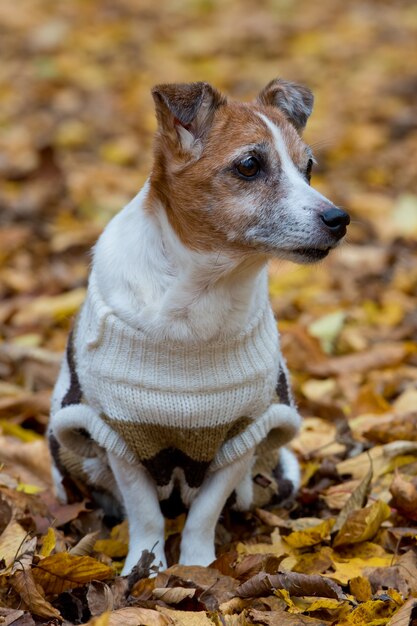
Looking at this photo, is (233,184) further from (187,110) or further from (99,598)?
(99,598)

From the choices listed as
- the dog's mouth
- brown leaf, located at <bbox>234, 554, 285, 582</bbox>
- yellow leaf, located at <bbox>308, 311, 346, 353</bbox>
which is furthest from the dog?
yellow leaf, located at <bbox>308, 311, 346, 353</bbox>

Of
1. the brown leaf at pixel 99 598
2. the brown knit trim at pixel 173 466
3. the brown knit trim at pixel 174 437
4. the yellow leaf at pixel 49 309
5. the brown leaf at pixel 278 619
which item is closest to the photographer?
the brown leaf at pixel 278 619

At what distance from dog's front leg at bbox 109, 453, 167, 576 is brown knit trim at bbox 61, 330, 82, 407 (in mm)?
268

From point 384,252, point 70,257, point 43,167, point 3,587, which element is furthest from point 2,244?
point 3,587

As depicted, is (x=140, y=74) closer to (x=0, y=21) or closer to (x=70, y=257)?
(x=0, y=21)

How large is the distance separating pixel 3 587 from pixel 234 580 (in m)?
0.77

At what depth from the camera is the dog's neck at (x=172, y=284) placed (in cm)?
347

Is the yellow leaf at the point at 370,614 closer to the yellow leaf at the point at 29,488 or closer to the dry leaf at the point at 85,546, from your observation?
the dry leaf at the point at 85,546

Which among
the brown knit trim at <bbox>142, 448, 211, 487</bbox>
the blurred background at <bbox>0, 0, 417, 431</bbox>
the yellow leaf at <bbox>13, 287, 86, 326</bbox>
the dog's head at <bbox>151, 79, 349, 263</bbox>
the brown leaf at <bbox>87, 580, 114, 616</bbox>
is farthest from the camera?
the yellow leaf at <bbox>13, 287, 86, 326</bbox>

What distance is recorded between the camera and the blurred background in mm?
5637

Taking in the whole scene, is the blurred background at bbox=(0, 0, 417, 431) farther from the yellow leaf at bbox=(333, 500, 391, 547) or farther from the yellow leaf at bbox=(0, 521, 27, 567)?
the yellow leaf at bbox=(0, 521, 27, 567)

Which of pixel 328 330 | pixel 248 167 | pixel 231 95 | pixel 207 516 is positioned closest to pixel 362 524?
pixel 207 516

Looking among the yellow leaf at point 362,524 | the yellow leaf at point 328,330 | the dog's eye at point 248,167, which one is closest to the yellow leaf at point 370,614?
the yellow leaf at point 362,524

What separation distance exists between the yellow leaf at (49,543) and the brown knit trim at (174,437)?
16.0 inches
